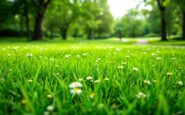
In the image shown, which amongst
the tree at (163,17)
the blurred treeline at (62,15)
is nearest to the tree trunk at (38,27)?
the blurred treeline at (62,15)

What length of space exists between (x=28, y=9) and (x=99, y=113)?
30.1m

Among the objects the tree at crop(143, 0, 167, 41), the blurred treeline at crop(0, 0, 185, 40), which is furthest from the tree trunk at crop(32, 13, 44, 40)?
the tree at crop(143, 0, 167, 41)

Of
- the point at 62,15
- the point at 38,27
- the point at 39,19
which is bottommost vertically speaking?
the point at 38,27

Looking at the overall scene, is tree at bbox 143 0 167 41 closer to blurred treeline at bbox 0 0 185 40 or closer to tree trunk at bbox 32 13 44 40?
blurred treeline at bbox 0 0 185 40

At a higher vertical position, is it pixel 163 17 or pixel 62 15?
pixel 62 15

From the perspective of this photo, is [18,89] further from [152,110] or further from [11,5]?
[11,5]

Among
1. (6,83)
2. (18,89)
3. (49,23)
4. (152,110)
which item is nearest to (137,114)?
(152,110)

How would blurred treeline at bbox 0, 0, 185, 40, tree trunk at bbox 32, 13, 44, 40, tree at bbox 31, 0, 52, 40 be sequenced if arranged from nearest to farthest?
1. blurred treeline at bbox 0, 0, 185, 40
2. tree at bbox 31, 0, 52, 40
3. tree trunk at bbox 32, 13, 44, 40

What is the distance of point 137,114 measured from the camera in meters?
1.83

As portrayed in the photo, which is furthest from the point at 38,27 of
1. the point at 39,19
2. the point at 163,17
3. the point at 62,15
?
the point at 62,15

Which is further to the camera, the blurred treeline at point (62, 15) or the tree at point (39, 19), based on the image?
the tree at point (39, 19)

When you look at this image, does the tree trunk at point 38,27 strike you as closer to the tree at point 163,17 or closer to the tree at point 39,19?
the tree at point 39,19

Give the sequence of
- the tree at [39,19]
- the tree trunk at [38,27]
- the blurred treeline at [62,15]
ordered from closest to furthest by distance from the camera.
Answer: the blurred treeline at [62,15]
the tree at [39,19]
the tree trunk at [38,27]

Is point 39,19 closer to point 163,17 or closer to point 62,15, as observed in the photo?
point 163,17
